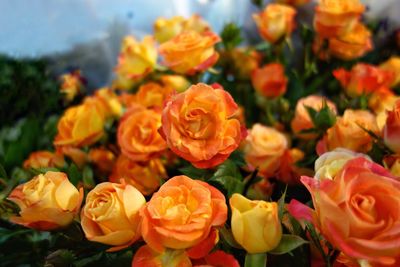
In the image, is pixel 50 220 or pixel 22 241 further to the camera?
pixel 22 241

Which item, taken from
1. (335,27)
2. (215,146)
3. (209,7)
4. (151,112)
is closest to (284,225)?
(215,146)

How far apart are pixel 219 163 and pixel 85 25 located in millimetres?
706

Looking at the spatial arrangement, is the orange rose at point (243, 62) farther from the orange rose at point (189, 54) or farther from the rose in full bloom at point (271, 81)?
the orange rose at point (189, 54)

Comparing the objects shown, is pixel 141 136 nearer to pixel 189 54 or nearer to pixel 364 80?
pixel 189 54

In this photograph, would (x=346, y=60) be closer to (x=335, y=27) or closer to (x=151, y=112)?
(x=335, y=27)

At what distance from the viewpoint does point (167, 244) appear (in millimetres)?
344

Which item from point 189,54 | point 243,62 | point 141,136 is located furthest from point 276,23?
point 141,136

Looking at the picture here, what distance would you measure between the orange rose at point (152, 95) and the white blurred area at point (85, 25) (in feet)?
1.31

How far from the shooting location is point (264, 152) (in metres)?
0.55

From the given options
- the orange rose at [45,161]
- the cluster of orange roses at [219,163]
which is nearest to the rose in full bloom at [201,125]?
the cluster of orange roses at [219,163]

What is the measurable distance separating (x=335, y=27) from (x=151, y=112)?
10.5 inches

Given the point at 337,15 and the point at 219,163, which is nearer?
the point at 219,163

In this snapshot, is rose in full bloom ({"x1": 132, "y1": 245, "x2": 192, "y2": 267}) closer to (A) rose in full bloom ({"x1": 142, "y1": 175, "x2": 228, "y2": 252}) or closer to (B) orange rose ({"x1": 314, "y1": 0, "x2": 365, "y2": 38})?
(A) rose in full bloom ({"x1": 142, "y1": 175, "x2": 228, "y2": 252})

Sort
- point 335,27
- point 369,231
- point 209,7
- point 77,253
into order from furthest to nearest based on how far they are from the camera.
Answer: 1. point 209,7
2. point 335,27
3. point 77,253
4. point 369,231
